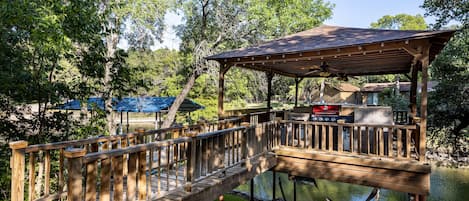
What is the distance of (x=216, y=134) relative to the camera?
13.3 feet

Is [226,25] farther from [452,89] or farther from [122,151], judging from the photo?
[122,151]

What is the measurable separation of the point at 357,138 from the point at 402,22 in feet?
122

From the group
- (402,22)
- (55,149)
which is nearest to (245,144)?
(55,149)

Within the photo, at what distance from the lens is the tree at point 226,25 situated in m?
11.2

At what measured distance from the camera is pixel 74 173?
91.3 inches

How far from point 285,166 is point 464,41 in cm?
946

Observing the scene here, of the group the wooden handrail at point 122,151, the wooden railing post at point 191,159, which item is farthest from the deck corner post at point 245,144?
the wooden handrail at point 122,151

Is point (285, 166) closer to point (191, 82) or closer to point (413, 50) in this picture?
point (413, 50)

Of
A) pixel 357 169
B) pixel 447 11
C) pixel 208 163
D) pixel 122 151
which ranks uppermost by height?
pixel 447 11

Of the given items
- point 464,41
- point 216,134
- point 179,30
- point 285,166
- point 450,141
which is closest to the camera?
point 216,134

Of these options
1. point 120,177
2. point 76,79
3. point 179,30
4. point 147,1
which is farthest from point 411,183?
point 179,30

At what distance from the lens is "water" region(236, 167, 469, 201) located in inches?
421

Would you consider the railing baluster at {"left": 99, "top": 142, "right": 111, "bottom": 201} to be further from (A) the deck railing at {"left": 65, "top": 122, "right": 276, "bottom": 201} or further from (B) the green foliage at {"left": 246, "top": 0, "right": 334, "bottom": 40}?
(B) the green foliage at {"left": 246, "top": 0, "right": 334, "bottom": 40}

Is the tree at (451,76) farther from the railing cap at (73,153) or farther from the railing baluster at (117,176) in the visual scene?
the railing cap at (73,153)
